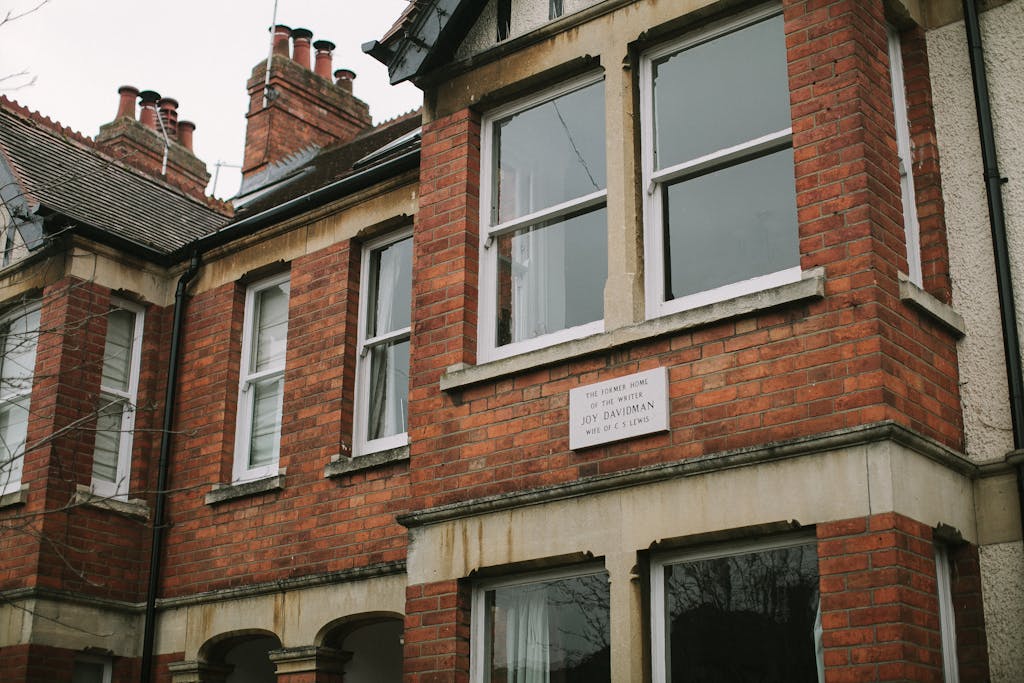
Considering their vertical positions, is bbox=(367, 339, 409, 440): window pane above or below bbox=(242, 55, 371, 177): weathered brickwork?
below

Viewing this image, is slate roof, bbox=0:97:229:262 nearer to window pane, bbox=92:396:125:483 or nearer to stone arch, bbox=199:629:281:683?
window pane, bbox=92:396:125:483

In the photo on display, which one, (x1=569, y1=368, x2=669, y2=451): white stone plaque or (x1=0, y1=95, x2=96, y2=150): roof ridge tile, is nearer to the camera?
(x1=569, y1=368, x2=669, y2=451): white stone plaque

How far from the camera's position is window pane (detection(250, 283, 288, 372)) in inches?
470

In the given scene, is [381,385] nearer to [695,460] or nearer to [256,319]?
[256,319]

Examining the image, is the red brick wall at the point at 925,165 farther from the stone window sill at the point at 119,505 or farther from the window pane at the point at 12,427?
the window pane at the point at 12,427

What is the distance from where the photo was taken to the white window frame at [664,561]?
22.3 ft

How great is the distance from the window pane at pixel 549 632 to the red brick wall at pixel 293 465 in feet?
6.92

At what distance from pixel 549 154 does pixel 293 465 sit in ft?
12.4

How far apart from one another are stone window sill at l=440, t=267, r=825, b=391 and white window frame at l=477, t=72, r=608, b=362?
0.90 feet

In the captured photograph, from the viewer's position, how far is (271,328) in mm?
12109

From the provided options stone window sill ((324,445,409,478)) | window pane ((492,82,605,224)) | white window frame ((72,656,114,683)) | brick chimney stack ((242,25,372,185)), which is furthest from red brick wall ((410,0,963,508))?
brick chimney stack ((242,25,372,185))

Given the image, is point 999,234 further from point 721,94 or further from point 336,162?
point 336,162

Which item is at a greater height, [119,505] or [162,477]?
[162,477]

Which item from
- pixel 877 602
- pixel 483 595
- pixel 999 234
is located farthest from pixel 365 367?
pixel 877 602
